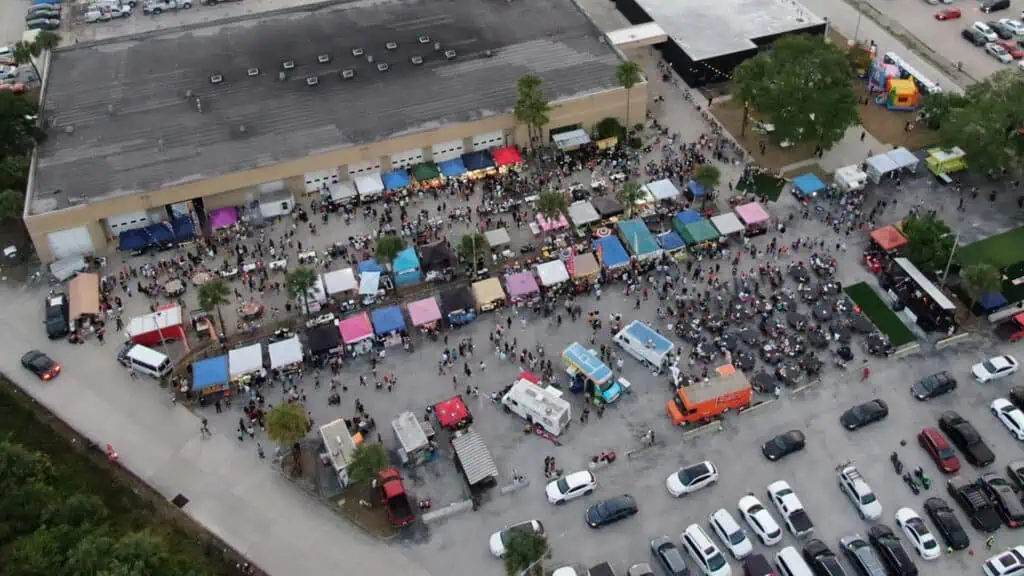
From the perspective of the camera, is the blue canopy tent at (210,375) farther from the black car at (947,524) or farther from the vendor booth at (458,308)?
the black car at (947,524)

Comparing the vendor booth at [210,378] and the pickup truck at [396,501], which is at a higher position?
the vendor booth at [210,378]

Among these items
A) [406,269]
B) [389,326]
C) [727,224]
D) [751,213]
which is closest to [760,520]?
[727,224]

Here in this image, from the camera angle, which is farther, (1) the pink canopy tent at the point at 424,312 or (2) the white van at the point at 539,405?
(1) the pink canopy tent at the point at 424,312

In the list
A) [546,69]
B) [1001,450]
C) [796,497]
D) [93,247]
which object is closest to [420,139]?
[546,69]

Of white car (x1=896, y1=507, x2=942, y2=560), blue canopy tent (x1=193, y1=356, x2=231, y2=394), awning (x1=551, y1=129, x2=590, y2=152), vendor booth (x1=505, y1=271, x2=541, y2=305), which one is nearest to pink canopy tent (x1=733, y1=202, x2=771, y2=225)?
awning (x1=551, y1=129, x2=590, y2=152)

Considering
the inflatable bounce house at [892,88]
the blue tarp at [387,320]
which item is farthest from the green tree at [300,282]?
the inflatable bounce house at [892,88]

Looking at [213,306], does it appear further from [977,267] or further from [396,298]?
[977,267]
